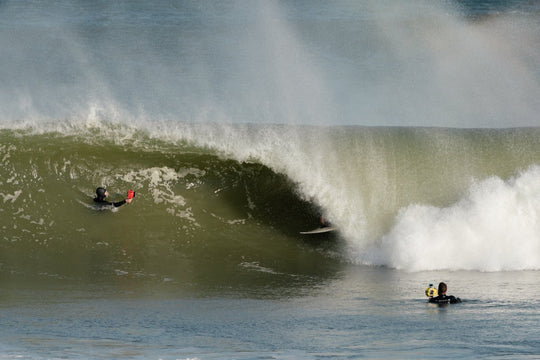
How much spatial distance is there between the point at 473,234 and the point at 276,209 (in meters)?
3.50

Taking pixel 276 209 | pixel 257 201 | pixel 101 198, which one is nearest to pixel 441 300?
pixel 276 209

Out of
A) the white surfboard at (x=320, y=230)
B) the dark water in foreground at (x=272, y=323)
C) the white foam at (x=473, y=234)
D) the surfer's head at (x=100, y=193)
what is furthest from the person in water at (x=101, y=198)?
the white foam at (x=473, y=234)

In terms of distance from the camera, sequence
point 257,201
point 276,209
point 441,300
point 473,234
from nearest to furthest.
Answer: point 441,300, point 473,234, point 276,209, point 257,201

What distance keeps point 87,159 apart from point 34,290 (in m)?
5.18

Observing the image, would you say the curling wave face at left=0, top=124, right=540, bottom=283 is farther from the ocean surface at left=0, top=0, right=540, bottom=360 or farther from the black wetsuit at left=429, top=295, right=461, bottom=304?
the black wetsuit at left=429, top=295, right=461, bottom=304

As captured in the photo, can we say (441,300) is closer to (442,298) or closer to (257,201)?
Answer: (442,298)

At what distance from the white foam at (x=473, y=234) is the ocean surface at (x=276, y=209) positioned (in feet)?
0.11

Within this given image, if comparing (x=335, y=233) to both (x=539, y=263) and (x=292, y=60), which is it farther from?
(x=292, y=60)

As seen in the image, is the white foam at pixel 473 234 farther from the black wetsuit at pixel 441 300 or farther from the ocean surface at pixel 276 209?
the black wetsuit at pixel 441 300

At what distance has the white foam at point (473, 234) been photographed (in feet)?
46.6

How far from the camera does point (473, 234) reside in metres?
14.6

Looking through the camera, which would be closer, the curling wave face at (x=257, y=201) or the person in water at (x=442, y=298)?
the person in water at (x=442, y=298)

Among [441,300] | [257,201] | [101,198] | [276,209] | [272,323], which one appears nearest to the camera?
[272,323]

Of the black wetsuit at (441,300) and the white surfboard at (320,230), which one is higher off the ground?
the white surfboard at (320,230)
